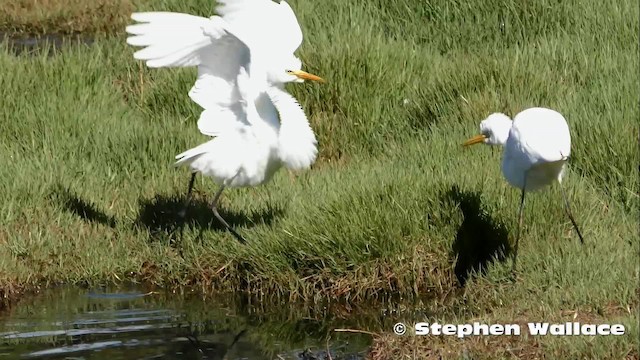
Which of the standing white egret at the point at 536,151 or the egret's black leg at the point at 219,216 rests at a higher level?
the standing white egret at the point at 536,151

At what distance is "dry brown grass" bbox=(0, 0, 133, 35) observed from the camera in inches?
414

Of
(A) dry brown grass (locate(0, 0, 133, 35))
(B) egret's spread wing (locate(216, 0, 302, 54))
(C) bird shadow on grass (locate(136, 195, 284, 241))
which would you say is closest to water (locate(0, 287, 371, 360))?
(C) bird shadow on grass (locate(136, 195, 284, 241))

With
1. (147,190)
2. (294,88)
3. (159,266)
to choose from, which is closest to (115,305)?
(159,266)

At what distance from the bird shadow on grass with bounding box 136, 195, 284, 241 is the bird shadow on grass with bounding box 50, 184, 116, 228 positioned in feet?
0.69

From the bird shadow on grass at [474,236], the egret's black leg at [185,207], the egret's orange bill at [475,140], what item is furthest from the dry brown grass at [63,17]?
the bird shadow on grass at [474,236]

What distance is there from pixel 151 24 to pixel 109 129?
121 centimetres

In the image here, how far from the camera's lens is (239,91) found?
20.9 ft

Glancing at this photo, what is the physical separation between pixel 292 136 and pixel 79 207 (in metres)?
1.33

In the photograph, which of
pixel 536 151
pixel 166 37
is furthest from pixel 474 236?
pixel 166 37

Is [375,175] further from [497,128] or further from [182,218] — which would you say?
[182,218]

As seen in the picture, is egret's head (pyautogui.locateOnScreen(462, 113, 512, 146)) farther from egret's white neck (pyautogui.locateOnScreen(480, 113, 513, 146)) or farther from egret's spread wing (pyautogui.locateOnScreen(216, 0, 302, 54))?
egret's spread wing (pyautogui.locateOnScreen(216, 0, 302, 54))

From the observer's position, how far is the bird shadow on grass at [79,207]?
664 cm

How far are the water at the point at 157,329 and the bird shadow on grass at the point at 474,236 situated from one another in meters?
0.76

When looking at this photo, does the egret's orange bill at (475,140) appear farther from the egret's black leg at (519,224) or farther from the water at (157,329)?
the water at (157,329)
